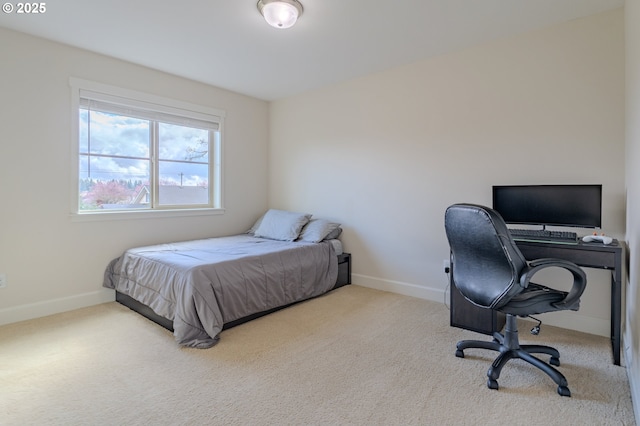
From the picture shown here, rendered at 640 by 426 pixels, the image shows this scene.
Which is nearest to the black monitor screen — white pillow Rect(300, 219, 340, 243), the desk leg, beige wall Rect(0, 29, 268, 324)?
the desk leg

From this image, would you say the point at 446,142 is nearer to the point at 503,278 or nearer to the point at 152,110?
the point at 503,278

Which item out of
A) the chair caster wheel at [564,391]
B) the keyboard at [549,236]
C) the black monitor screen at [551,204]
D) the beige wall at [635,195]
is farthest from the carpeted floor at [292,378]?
the black monitor screen at [551,204]

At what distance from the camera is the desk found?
80.9 inches

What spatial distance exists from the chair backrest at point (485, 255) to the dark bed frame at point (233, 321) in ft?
5.69

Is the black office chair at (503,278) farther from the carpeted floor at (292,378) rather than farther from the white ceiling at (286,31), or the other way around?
the white ceiling at (286,31)

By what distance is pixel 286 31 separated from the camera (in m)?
2.75

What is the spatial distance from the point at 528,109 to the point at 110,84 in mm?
3861

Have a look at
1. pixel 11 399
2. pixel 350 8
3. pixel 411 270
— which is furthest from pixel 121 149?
pixel 411 270

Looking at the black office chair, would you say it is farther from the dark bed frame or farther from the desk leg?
the dark bed frame

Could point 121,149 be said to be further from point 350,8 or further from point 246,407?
point 246,407

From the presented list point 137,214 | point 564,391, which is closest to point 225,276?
point 137,214

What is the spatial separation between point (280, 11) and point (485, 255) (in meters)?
2.11

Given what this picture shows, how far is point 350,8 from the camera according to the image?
2.41 meters

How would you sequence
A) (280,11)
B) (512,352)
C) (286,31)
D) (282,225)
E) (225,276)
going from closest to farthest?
(512,352), (280,11), (225,276), (286,31), (282,225)
